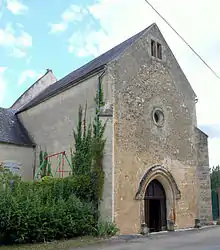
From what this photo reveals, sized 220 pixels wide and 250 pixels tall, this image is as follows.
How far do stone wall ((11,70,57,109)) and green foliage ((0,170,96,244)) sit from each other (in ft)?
43.7

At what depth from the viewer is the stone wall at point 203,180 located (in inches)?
718

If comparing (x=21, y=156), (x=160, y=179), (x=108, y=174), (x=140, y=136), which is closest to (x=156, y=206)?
(x=160, y=179)

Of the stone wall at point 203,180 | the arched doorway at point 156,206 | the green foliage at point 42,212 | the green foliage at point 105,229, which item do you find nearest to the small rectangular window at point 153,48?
the stone wall at point 203,180

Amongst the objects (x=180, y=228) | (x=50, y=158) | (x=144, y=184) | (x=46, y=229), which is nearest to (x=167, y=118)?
(x=144, y=184)

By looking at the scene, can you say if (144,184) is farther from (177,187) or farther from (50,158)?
(50,158)

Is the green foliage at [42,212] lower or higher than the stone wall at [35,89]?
lower

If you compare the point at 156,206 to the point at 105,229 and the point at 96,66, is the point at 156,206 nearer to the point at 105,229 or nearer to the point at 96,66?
the point at 105,229

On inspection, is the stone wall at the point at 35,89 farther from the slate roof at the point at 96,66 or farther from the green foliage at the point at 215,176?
the green foliage at the point at 215,176

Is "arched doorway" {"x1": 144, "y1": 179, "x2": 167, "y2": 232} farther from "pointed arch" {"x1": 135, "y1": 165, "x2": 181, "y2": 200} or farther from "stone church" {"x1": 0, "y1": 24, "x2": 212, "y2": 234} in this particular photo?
"pointed arch" {"x1": 135, "y1": 165, "x2": 181, "y2": 200}

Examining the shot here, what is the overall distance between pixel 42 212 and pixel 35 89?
57.1ft

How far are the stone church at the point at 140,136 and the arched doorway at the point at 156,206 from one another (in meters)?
0.05

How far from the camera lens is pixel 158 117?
17.4 m

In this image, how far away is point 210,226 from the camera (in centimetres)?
1803

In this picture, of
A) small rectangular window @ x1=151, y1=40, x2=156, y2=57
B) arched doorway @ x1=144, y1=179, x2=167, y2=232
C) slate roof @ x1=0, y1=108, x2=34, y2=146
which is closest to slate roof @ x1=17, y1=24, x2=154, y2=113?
small rectangular window @ x1=151, y1=40, x2=156, y2=57
